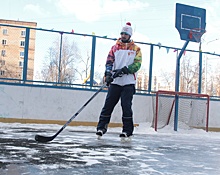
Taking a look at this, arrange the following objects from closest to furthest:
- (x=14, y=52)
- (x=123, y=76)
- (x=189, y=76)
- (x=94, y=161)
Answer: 1. (x=94, y=161)
2. (x=123, y=76)
3. (x=14, y=52)
4. (x=189, y=76)

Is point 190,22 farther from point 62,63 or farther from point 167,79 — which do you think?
point 62,63

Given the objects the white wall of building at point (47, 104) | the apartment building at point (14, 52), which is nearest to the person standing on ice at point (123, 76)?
the white wall of building at point (47, 104)

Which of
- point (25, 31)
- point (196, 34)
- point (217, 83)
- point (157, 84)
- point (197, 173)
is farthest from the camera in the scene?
point (217, 83)

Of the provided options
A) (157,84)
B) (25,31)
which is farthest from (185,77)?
(25,31)

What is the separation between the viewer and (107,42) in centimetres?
839

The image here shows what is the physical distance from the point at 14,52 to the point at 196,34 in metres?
4.50

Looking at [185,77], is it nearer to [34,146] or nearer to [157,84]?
[157,84]

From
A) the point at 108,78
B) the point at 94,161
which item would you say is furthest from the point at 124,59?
the point at 94,161

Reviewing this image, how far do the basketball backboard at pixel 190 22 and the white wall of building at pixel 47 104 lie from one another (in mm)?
2163

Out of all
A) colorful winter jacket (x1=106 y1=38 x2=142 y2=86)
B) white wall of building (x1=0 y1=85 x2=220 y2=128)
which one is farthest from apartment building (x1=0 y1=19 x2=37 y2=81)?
colorful winter jacket (x1=106 y1=38 x2=142 y2=86)

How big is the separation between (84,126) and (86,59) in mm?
1668

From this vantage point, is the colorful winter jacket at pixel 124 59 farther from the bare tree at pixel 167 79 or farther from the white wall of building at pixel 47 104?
the bare tree at pixel 167 79

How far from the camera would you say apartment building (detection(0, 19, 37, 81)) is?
25.6ft

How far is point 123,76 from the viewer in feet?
16.4
